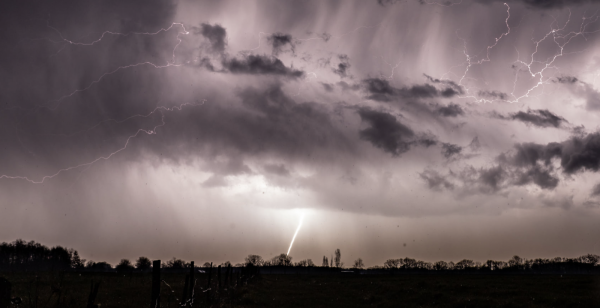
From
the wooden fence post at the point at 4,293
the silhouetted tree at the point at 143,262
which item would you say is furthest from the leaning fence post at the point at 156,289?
the silhouetted tree at the point at 143,262

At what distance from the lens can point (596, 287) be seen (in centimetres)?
2848

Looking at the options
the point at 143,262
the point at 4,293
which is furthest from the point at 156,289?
the point at 143,262

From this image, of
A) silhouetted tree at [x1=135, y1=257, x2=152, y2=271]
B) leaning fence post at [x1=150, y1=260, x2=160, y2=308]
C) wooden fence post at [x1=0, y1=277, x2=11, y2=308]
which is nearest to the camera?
wooden fence post at [x1=0, y1=277, x2=11, y2=308]

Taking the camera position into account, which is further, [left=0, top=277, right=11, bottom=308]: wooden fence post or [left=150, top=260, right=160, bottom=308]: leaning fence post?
[left=150, top=260, right=160, bottom=308]: leaning fence post

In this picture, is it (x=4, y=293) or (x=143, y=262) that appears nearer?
(x=4, y=293)

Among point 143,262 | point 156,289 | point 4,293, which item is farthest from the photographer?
point 143,262

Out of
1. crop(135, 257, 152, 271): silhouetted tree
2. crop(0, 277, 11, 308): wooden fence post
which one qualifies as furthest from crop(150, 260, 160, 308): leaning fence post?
crop(135, 257, 152, 271): silhouetted tree

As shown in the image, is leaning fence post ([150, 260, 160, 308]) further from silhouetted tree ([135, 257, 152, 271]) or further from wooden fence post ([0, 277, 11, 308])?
silhouetted tree ([135, 257, 152, 271])

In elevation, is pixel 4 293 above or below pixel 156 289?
above

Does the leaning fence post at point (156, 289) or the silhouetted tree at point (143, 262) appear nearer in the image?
the leaning fence post at point (156, 289)

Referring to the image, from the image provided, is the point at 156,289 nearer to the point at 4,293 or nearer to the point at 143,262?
the point at 4,293

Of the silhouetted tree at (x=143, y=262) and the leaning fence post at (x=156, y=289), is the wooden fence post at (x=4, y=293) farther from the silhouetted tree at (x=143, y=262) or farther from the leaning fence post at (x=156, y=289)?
the silhouetted tree at (x=143, y=262)

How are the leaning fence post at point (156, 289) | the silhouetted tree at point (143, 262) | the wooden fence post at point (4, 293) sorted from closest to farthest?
the wooden fence post at point (4, 293) → the leaning fence post at point (156, 289) → the silhouetted tree at point (143, 262)

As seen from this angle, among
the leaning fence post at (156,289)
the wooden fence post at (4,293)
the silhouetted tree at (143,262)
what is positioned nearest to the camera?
the wooden fence post at (4,293)
